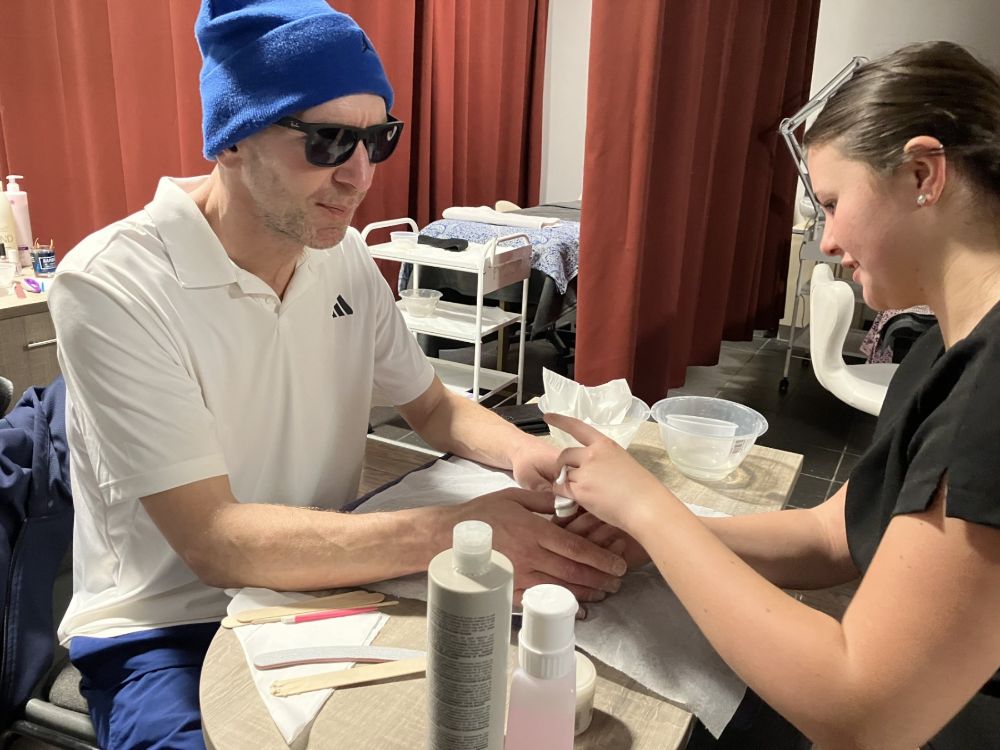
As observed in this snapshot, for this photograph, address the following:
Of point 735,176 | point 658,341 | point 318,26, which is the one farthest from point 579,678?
point 735,176

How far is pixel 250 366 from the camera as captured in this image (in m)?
1.09

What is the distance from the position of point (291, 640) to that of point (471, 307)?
2.64 metres

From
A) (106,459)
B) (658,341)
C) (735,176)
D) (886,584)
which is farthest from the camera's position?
(735,176)

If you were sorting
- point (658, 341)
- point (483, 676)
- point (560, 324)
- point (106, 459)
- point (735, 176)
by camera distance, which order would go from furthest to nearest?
point (560, 324) < point (735, 176) < point (658, 341) < point (106, 459) < point (483, 676)

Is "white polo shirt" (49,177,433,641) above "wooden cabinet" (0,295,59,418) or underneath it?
above

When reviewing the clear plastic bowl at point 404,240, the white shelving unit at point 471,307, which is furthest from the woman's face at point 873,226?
the clear plastic bowl at point 404,240

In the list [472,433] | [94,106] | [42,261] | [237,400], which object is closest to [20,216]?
[42,261]

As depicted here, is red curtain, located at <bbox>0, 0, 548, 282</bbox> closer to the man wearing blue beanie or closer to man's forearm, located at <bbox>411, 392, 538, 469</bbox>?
the man wearing blue beanie

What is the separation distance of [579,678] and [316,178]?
745 mm

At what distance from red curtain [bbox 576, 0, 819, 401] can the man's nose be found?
1.20 metres

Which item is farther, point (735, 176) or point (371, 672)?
point (735, 176)

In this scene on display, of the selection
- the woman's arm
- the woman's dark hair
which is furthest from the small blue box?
the woman's dark hair

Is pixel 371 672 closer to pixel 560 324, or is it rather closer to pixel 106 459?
pixel 106 459

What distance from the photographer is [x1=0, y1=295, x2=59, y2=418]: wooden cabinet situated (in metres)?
2.02
